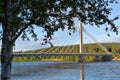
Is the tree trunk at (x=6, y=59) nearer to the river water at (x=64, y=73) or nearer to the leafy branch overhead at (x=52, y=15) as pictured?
the leafy branch overhead at (x=52, y=15)

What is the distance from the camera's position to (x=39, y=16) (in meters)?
11.2

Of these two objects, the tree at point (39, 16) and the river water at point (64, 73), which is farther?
the river water at point (64, 73)

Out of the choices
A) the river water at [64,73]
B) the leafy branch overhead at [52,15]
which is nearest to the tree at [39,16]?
the leafy branch overhead at [52,15]

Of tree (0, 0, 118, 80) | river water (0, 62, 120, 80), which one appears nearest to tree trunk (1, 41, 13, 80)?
tree (0, 0, 118, 80)

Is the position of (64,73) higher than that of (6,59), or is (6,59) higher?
(6,59)

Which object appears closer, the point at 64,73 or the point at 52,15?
→ the point at 52,15

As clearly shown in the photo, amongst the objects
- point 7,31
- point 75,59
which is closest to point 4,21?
point 7,31

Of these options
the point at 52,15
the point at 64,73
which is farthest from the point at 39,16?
the point at 64,73

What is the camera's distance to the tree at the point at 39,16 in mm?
11062

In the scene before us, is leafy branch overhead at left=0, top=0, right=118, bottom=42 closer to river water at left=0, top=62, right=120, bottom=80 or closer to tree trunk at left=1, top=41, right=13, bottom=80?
tree trunk at left=1, top=41, right=13, bottom=80

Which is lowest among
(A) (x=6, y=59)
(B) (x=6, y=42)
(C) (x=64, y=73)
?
(C) (x=64, y=73)

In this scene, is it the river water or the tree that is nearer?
the tree

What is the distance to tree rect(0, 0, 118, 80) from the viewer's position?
11.1 m

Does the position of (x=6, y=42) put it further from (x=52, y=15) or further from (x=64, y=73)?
(x=64, y=73)
